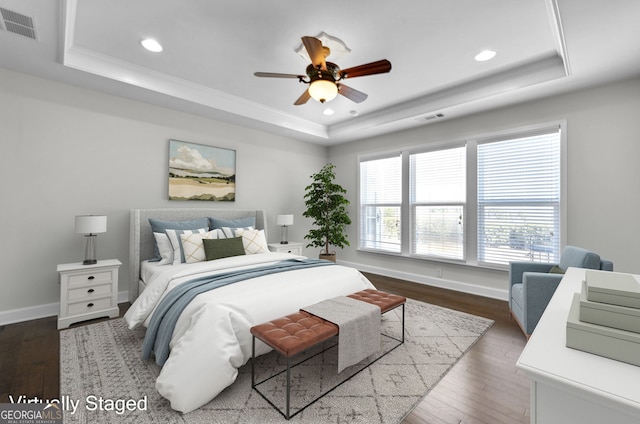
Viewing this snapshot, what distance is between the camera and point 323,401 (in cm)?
186

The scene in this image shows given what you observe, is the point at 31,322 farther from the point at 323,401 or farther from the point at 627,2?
the point at 627,2

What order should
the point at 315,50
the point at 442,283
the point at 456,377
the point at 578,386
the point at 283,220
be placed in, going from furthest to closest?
the point at 283,220 < the point at 442,283 < the point at 315,50 < the point at 456,377 < the point at 578,386

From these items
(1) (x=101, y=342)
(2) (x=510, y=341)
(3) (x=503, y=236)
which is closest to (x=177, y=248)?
(1) (x=101, y=342)

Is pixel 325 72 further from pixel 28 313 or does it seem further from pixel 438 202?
pixel 28 313

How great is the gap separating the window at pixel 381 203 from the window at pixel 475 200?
19mm

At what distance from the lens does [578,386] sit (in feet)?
2.06

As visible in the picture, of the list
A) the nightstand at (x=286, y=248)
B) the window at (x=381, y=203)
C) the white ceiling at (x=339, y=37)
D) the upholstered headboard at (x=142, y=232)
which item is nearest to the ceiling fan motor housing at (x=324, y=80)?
the white ceiling at (x=339, y=37)

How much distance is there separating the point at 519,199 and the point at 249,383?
3.91 metres

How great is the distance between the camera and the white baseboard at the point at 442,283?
13.2 ft

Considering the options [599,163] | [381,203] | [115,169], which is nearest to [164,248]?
[115,169]

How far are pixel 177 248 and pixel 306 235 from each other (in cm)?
277

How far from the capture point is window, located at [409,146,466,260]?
4441 millimetres

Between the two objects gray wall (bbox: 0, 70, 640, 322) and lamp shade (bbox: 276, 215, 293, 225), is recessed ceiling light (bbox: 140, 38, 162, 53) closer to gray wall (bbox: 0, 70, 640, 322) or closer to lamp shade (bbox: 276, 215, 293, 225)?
gray wall (bbox: 0, 70, 640, 322)

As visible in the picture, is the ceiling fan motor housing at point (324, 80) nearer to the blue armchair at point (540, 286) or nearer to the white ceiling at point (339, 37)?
the white ceiling at point (339, 37)
